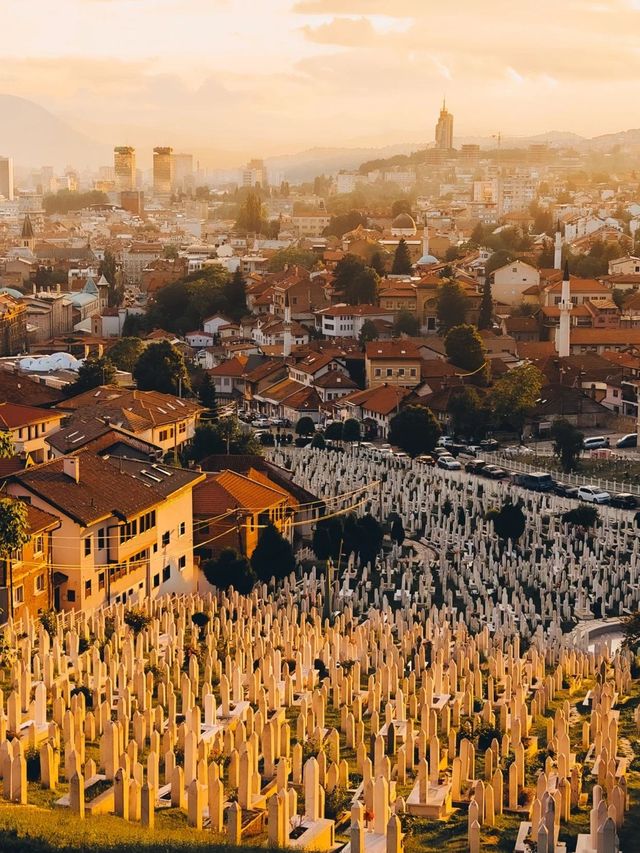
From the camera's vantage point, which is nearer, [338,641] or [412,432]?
[338,641]

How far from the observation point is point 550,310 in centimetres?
6338

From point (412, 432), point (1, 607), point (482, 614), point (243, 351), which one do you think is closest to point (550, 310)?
point (243, 351)

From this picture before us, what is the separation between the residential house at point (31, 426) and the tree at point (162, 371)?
10888 millimetres

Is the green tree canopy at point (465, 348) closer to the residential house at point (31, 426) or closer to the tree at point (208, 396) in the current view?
the tree at point (208, 396)

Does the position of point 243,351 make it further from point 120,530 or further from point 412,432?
point 120,530

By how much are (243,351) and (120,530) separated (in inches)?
1421

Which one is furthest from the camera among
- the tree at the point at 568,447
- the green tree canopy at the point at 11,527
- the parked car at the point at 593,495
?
the tree at the point at 568,447

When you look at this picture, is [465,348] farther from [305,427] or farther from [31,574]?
[31,574]

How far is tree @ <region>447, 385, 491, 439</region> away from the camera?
149 feet

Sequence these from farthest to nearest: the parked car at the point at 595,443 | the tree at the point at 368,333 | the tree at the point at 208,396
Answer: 1. the tree at the point at 368,333
2. the tree at the point at 208,396
3. the parked car at the point at 595,443

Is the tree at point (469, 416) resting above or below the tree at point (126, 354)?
below

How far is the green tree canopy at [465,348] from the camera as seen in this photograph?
53.6 meters

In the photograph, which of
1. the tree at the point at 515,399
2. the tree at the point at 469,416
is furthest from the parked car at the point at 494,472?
the tree at the point at 515,399

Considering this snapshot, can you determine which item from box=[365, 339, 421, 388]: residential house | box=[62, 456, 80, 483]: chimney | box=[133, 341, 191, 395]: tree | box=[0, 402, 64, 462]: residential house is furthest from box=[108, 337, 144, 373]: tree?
box=[62, 456, 80, 483]: chimney
